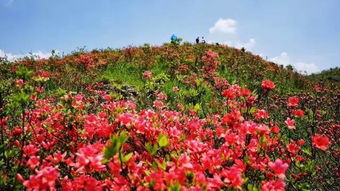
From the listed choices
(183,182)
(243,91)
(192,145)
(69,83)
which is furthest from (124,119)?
(69,83)

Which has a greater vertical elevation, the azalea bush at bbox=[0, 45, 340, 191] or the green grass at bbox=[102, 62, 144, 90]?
the green grass at bbox=[102, 62, 144, 90]

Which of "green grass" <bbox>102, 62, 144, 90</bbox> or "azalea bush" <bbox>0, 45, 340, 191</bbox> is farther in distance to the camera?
"green grass" <bbox>102, 62, 144, 90</bbox>

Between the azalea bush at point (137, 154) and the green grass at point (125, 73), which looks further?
the green grass at point (125, 73)

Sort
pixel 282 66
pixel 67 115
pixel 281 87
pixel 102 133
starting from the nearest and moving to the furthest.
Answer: pixel 102 133
pixel 67 115
pixel 281 87
pixel 282 66

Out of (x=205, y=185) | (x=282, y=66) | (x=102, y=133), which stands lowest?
(x=205, y=185)

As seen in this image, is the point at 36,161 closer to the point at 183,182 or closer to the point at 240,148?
the point at 183,182

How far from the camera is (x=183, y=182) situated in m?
2.21

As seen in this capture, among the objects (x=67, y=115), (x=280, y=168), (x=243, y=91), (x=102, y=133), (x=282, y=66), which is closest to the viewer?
(x=280, y=168)

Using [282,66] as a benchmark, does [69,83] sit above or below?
below

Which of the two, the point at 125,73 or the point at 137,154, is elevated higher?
the point at 125,73

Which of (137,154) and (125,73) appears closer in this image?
(137,154)

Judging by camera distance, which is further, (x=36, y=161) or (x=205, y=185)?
(x=36, y=161)

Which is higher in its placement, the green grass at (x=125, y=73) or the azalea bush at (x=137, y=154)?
the green grass at (x=125, y=73)

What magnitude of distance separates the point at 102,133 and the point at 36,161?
621 mm
